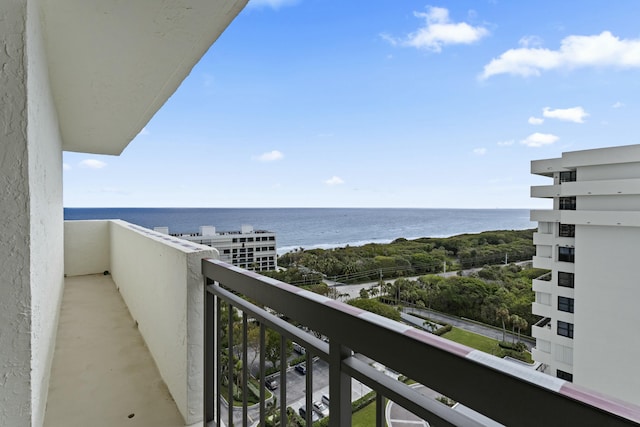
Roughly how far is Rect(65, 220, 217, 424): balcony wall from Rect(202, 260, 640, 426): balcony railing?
1.60ft

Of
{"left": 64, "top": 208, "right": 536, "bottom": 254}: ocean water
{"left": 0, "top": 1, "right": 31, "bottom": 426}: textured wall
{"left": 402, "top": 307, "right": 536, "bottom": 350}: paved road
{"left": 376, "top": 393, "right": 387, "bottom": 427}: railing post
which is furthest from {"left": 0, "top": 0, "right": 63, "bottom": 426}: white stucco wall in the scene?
{"left": 64, "top": 208, "right": 536, "bottom": 254}: ocean water

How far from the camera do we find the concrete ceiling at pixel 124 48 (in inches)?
50.1

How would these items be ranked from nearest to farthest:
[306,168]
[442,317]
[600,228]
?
[442,317]
[600,228]
[306,168]

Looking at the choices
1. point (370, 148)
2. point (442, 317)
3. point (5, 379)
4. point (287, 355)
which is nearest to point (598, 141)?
point (442, 317)

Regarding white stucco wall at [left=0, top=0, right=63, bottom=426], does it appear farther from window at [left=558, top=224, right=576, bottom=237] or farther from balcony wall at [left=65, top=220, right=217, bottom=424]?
window at [left=558, top=224, right=576, bottom=237]

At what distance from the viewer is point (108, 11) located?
1.28m

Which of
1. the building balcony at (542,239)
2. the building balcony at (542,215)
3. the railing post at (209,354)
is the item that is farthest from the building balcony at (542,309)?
the railing post at (209,354)

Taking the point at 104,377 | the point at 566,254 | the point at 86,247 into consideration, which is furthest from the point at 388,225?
the point at 86,247

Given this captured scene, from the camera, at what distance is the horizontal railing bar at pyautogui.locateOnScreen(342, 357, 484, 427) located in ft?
1.78

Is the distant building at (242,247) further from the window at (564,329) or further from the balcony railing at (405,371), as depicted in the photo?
Answer: the window at (564,329)

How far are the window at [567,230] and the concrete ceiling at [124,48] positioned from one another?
7.11 ft

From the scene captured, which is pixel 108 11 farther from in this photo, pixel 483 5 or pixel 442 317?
pixel 483 5

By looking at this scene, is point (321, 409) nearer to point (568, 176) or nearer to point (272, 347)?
point (272, 347)

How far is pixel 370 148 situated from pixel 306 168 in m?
5.96
